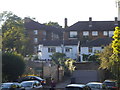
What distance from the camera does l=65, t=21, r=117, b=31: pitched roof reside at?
9194 cm

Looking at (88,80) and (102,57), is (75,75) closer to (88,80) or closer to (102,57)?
(88,80)

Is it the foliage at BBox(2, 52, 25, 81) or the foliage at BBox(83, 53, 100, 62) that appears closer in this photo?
the foliage at BBox(2, 52, 25, 81)

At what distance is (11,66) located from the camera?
45719mm

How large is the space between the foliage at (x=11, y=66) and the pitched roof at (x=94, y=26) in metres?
45.3

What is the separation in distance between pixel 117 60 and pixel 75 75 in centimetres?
942

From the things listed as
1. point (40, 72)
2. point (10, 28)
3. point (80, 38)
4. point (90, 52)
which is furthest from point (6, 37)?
point (80, 38)

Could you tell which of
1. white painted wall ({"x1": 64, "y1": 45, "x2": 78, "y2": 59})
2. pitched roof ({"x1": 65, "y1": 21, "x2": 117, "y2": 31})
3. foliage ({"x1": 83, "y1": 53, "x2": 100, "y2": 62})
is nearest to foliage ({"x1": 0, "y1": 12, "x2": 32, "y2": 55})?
white painted wall ({"x1": 64, "y1": 45, "x2": 78, "y2": 59})

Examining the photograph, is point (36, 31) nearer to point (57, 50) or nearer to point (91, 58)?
point (57, 50)

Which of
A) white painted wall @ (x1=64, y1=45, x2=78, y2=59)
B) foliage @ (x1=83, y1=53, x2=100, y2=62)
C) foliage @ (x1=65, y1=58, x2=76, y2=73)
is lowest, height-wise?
foliage @ (x1=65, y1=58, x2=76, y2=73)

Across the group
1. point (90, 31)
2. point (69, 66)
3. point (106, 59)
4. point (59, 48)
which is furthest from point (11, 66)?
point (90, 31)

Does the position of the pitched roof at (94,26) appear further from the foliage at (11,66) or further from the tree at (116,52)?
the tree at (116,52)

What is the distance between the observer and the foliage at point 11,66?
148ft

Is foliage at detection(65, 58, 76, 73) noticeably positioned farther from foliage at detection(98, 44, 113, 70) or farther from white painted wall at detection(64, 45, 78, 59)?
white painted wall at detection(64, 45, 78, 59)

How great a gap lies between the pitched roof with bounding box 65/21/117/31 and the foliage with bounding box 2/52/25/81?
45.3 meters
